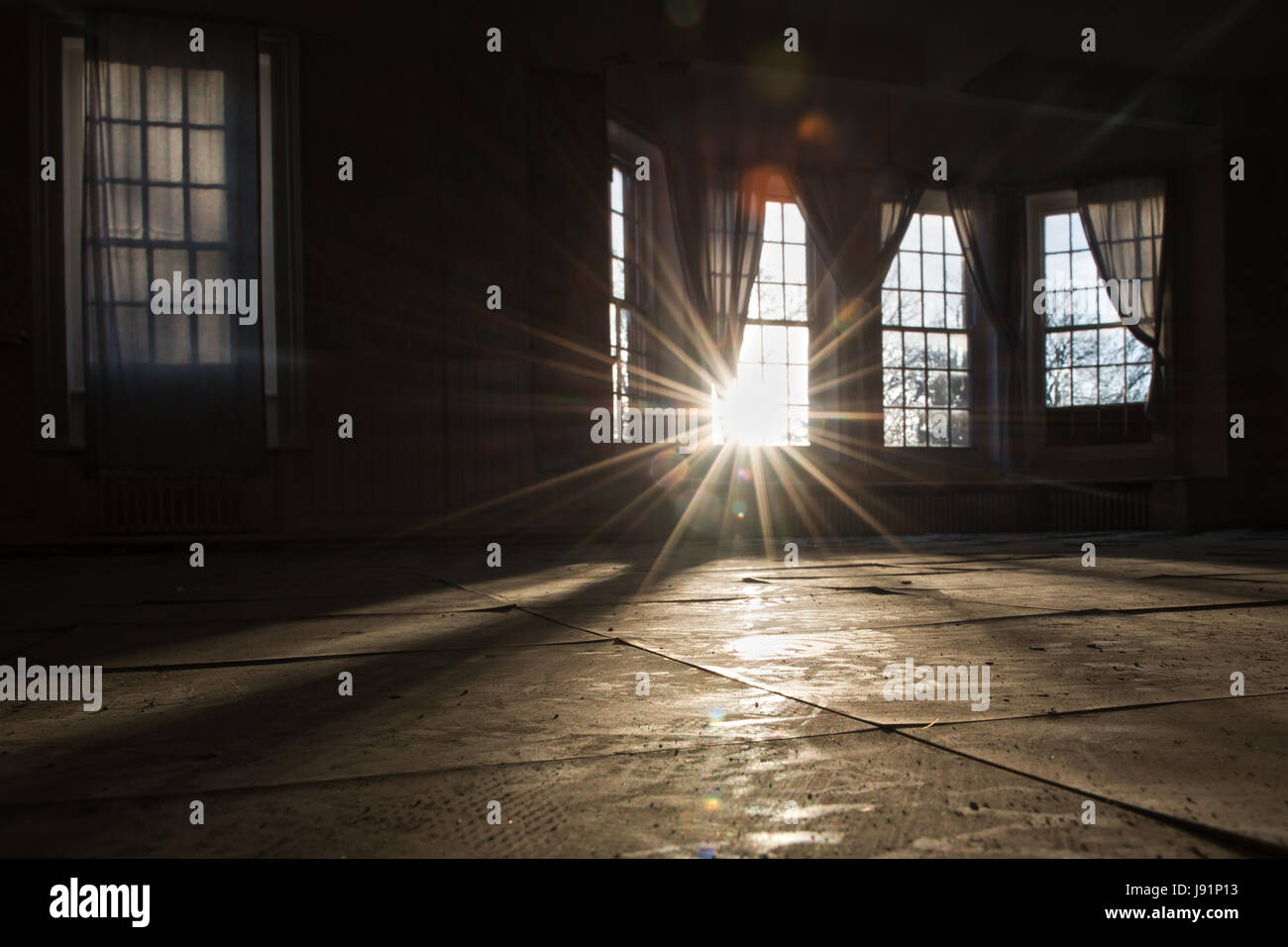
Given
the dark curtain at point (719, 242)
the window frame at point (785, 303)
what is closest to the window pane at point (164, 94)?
the dark curtain at point (719, 242)

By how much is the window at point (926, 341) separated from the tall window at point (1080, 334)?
866 millimetres

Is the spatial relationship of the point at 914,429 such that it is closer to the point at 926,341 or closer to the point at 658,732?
the point at 926,341

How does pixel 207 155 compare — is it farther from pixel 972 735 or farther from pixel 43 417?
pixel 972 735

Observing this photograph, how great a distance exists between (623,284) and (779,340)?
176 centimetres

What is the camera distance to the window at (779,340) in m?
8.34

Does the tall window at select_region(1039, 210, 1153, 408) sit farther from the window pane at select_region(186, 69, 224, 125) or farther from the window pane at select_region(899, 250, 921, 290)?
the window pane at select_region(186, 69, 224, 125)

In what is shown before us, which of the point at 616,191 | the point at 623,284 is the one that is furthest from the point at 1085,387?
the point at 616,191

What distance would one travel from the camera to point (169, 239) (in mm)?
6215

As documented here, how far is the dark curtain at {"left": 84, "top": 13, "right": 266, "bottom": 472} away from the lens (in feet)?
19.9

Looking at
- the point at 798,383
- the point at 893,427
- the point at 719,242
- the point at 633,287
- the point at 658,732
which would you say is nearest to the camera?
the point at 658,732

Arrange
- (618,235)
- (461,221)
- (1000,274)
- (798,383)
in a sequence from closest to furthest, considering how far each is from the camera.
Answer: (461,221) < (618,235) < (798,383) < (1000,274)

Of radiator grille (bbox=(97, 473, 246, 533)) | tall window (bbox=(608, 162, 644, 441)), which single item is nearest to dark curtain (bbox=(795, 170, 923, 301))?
tall window (bbox=(608, 162, 644, 441))

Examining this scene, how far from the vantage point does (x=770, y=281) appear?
8.49 meters
